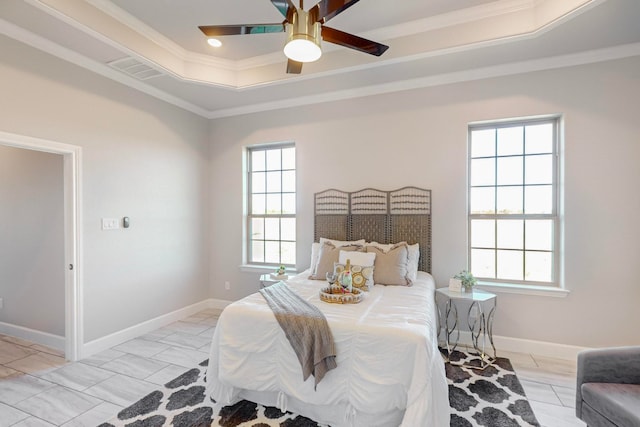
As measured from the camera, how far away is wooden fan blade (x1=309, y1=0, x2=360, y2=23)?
1.74 metres

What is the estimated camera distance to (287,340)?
6.67ft

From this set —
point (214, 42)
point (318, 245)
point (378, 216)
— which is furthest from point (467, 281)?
point (214, 42)

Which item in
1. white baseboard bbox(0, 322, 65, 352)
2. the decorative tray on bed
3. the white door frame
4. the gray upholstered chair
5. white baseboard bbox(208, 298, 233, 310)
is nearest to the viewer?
the gray upholstered chair

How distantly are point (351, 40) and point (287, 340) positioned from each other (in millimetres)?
2139

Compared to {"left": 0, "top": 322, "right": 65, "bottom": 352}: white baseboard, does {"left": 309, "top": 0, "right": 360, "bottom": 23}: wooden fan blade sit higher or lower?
higher

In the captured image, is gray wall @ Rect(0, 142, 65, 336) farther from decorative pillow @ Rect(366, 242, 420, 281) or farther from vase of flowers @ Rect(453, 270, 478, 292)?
vase of flowers @ Rect(453, 270, 478, 292)

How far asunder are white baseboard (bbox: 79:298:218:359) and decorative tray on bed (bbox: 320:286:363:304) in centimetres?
249

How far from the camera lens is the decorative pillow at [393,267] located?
117 inches

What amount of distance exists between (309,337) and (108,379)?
200 centimetres

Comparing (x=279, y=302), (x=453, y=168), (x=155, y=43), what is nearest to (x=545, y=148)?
(x=453, y=168)

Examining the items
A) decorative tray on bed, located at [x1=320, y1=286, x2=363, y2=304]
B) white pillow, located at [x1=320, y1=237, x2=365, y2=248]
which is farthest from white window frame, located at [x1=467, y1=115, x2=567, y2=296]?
decorative tray on bed, located at [x1=320, y1=286, x2=363, y2=304]

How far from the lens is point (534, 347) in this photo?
3.04 m

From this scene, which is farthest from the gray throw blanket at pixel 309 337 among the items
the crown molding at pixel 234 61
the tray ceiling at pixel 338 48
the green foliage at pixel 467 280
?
the crown molding at pixel 234 61

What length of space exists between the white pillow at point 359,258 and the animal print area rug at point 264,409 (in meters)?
1.22
